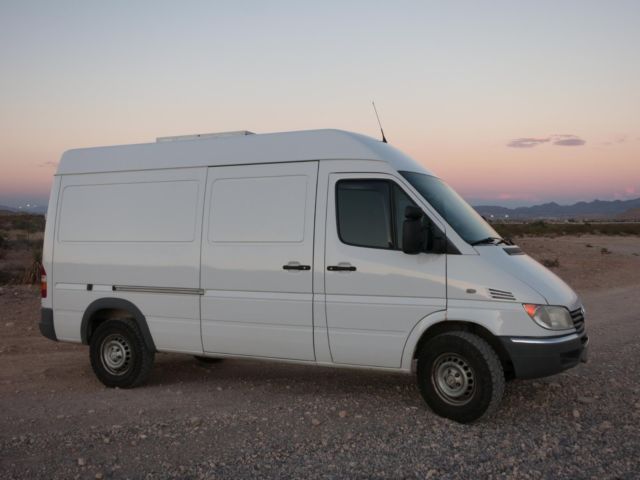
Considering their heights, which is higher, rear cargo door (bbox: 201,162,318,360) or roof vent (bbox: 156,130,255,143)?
roof vent (bbox: 156,130,255,143)

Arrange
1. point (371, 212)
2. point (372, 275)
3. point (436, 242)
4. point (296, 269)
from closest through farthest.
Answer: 1. point (436, 242)
2. point (372, 275)
3. point (371, 212)
4. point (296, 269)

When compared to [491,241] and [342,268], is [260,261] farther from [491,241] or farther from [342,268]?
[491,241]

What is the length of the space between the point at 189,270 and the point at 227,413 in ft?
5.43

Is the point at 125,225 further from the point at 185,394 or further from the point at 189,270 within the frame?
the point at 185,394

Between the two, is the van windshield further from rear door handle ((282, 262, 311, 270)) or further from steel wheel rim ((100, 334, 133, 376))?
steel wheel rim ((100, 334, 133, 376))

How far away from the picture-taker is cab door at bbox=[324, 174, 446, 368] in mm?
6355

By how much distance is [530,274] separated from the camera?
626 cm

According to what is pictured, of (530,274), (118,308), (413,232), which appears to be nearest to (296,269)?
(413,232)

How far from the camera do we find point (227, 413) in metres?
6.64

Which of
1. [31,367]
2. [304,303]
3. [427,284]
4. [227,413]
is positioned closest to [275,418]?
[227,413]

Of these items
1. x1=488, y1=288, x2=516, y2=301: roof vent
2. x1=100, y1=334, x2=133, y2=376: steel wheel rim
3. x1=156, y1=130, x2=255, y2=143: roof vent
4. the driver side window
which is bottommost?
x1=100, y1=334, x2=133, y2=376: steel wheel rim

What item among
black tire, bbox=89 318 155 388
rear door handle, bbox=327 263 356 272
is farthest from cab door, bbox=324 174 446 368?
black tire, bbox=89 318 155 388

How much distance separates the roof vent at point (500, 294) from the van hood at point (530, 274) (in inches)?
7.0

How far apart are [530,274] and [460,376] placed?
1152 millimetres
